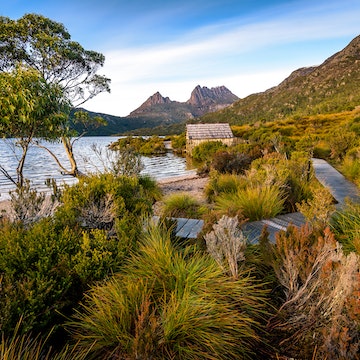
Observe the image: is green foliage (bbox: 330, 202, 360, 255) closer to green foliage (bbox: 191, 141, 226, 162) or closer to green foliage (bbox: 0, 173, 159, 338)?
green foliage (bbox: 0, 173, 159, 338)

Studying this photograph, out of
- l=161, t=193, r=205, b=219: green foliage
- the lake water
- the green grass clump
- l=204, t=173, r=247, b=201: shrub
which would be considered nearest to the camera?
the green grass clump

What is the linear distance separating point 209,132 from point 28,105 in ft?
119

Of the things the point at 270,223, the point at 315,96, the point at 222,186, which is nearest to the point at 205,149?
the point at 222,186

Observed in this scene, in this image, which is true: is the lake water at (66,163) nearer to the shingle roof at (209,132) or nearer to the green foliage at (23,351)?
the shingle roof at (209,132)

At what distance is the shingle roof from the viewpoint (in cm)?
3906

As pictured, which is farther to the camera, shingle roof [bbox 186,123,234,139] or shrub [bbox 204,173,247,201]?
shingle roof [bbox 186,123,234,139]

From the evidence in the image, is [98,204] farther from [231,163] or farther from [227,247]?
[231,163]

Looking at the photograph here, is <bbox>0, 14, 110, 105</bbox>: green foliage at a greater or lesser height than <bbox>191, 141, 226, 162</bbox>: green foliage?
greater

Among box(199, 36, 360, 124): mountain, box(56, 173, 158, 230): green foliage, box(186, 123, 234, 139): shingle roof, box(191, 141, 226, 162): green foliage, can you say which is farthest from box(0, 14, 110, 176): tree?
box(199, 36, 360, 124): mountain

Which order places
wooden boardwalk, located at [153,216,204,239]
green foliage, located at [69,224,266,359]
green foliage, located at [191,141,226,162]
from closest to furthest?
green foliage, located at [69,224,266,359] → wooden boardwalk, located at [153,216,204,239] → green foliage, located at [191,141,226,162]

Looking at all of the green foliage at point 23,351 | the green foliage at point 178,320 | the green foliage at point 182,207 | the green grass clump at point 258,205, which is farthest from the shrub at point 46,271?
the green foliage at point 182,207

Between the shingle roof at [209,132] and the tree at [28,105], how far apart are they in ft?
107

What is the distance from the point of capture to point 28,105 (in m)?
5.11

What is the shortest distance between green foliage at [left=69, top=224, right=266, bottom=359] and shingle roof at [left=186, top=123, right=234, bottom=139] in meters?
36.7
